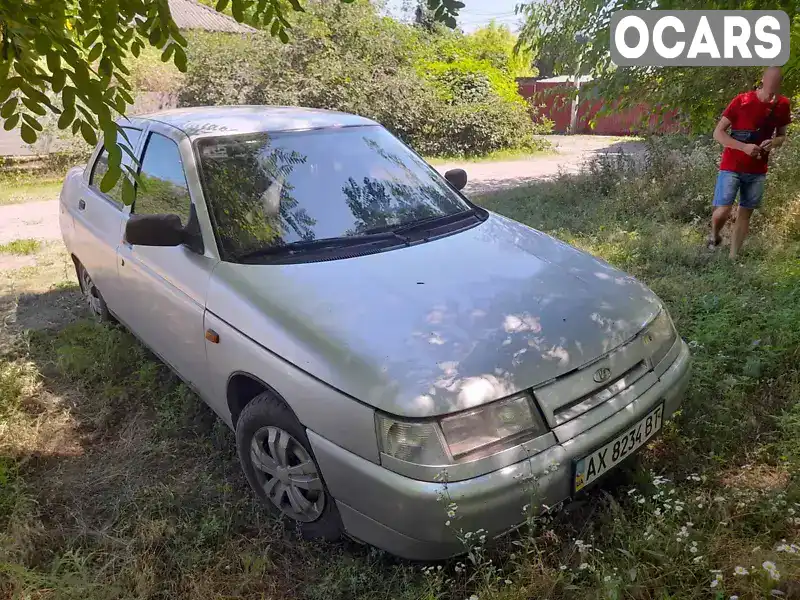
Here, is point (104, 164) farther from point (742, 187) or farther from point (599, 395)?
point (742, 187)

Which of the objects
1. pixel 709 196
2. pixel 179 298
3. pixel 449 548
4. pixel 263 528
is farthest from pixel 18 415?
pixel 709 196

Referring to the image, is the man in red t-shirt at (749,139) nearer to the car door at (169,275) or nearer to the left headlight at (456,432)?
the left headlight at (456,432)

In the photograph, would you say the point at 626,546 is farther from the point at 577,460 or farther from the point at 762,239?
the point at 762,239

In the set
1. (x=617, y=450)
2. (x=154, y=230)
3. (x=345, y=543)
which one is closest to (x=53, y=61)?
(x=154, y=230)

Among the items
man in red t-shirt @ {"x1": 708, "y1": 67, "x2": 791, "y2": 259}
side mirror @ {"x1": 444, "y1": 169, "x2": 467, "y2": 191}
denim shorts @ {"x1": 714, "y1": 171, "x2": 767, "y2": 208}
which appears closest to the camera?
side mirror @ {"x1": 444, "y1": 169, "x2": 467, "y2": 191}

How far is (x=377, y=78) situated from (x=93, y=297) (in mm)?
11814

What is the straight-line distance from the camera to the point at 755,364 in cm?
324

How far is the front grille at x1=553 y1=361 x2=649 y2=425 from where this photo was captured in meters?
2.12

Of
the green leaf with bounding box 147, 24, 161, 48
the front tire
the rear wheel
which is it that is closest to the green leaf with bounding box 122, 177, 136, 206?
the green leaf with bounding box 147, 24, 161, 48

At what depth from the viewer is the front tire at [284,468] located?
2.28m

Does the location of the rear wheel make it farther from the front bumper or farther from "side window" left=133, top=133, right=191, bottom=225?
the front bumper

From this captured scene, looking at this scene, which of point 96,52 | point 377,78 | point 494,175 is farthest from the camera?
point 377,78

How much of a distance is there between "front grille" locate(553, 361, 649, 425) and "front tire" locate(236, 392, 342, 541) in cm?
91

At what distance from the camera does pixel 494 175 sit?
12.7 m
